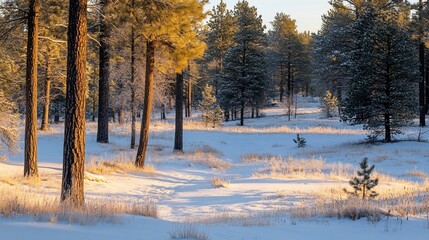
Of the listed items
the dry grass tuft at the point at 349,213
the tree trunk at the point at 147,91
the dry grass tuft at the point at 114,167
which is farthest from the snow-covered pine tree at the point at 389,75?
the dry grass tuft at the point at 349,213

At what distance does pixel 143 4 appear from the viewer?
936 centimetres

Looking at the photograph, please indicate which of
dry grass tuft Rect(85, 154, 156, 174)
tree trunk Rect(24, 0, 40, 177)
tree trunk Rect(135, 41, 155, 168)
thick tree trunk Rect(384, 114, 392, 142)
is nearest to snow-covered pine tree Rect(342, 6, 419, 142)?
thick tree trunk Rect(384, 114, 392, 142)

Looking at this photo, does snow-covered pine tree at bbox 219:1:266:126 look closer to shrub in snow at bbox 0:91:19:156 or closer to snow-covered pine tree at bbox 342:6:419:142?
snow-covered pine tree at bbox 342:6:419:142

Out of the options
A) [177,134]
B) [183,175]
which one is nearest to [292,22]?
[177,134]

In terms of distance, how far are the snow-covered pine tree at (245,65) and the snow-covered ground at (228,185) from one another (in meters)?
10.2

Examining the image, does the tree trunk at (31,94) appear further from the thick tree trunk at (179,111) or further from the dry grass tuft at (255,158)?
the dry grass tuft at (255,158)

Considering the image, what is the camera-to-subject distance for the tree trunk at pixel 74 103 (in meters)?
7.39

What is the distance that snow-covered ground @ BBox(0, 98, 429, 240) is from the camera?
5.41m

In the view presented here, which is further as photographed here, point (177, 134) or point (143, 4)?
point (177, 134)

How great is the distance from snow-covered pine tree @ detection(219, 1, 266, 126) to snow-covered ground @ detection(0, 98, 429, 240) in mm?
10170

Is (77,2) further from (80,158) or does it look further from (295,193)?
(295,193)

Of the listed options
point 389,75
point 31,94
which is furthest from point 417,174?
point 31,94

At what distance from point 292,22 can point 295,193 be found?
47.7 meters

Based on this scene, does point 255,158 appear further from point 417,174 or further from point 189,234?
point 189,234
